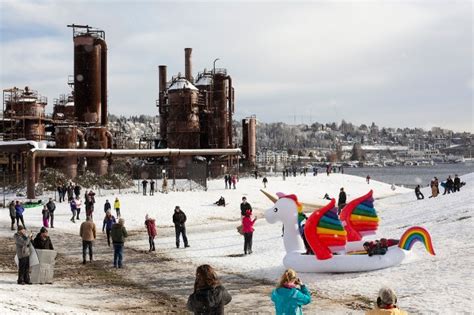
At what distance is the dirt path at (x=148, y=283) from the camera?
11.9 meters

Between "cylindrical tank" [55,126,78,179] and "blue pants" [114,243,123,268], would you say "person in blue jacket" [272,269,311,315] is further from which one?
"cylindrical tank" [55,126,78,179]

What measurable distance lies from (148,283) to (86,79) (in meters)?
42.6

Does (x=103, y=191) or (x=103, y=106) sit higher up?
(x=103, y=106)

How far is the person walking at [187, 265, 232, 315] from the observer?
6.82 meters

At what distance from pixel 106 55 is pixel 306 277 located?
152 feet

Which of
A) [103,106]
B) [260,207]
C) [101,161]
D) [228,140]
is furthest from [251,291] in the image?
[228,140]

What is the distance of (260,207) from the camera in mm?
41312

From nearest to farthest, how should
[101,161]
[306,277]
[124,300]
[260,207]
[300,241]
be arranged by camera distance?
[124,300]
[306,277]
[300,241]
[260,207]
[101,161]

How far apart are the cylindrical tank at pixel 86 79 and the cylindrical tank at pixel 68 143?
5749mm

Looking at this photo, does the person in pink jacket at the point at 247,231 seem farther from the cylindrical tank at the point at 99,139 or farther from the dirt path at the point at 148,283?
the cylindrical tank at the point at 99,139

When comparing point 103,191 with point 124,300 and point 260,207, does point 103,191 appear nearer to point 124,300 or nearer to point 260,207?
point 260,207

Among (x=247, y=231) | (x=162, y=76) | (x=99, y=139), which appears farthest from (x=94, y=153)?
(x=247, y=231)

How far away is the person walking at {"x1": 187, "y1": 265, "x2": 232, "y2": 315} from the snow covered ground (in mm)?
4700

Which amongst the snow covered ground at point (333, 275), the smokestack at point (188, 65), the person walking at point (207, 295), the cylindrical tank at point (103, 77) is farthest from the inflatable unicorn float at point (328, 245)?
the smokestack at point (188, 65)
